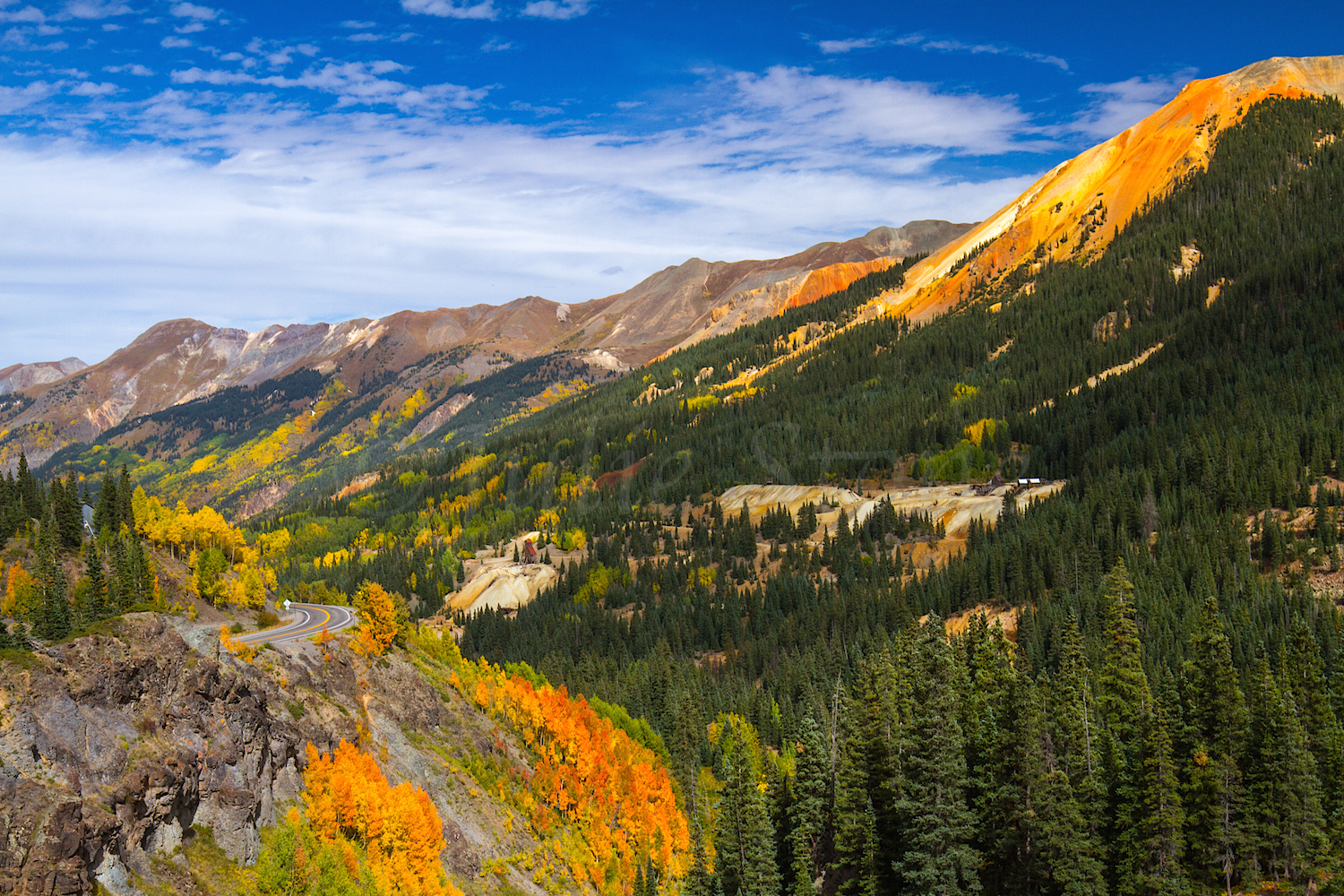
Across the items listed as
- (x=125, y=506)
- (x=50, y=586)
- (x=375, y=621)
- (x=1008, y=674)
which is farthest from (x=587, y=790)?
(x=125, y=506)

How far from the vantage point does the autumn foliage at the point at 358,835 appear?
171 feet

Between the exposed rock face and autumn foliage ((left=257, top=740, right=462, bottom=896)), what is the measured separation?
Answer: 1618 millimetres

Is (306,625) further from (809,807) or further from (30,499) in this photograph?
(809,807)

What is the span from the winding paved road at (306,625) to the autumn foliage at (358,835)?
599 inches

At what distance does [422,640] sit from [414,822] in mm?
40504

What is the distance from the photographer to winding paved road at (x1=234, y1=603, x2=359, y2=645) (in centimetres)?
7638

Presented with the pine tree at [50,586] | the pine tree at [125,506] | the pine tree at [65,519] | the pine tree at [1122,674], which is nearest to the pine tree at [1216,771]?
the pine tree at [1122,674]

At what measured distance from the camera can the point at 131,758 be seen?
46031 millimetres

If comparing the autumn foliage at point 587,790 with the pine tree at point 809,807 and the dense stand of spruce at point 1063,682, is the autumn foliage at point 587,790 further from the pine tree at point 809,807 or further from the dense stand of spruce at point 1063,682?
the pine tree at point 809,807

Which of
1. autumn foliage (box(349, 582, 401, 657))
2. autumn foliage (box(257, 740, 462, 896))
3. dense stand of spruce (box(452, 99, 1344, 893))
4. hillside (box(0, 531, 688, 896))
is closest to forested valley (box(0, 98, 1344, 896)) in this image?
dense stand of spruce (box(452, 99, 1344, 893))

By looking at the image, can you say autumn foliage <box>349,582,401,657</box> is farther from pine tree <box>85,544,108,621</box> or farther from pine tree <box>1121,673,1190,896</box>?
pine tree <box>1121,673,1190,896</box>

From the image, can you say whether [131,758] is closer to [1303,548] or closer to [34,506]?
[34,506]

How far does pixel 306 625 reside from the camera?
8631 centimetres

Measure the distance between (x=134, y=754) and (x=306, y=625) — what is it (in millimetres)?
40356
